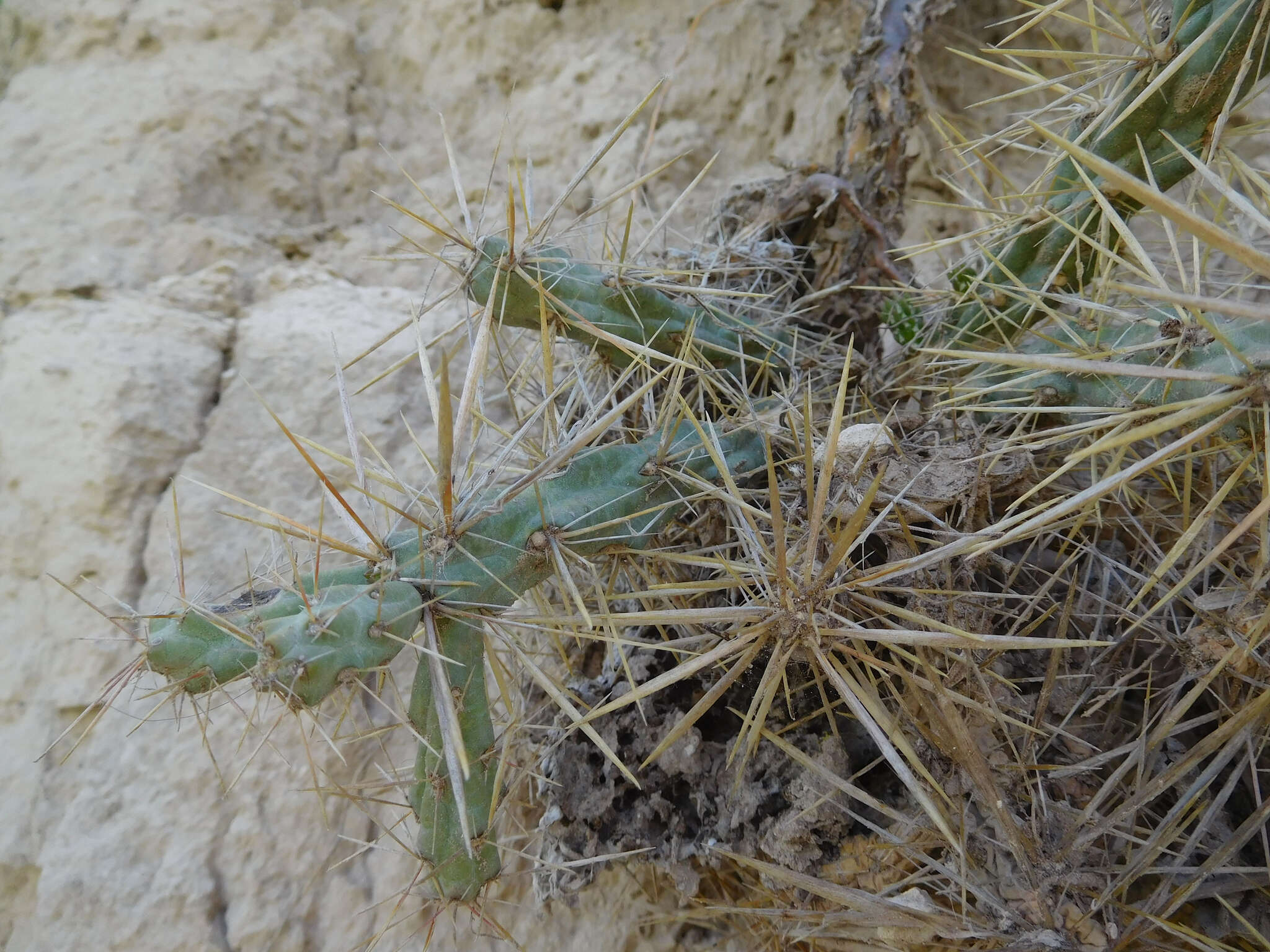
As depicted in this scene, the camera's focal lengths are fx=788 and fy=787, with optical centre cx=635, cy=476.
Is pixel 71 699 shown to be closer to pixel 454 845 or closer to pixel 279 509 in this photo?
pixel 279 509

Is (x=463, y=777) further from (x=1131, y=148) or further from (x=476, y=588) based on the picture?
(x=1131, y=148)

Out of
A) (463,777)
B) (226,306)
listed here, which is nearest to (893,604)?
(463,777)

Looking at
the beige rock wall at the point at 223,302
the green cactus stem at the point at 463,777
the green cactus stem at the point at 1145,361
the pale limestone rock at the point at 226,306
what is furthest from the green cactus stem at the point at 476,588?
the green cactus stem at the point at 1145,361

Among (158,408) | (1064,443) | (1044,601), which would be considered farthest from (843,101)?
(158,408)

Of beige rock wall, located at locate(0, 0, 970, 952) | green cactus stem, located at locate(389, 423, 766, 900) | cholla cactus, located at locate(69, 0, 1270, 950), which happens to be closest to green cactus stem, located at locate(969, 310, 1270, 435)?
cholla cactus, located at locate(69, 0, 1270, 950)

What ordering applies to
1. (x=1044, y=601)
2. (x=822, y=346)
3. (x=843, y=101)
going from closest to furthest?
(x=1044, y=601)
(x=822, y=346)
(x=843, y=101)

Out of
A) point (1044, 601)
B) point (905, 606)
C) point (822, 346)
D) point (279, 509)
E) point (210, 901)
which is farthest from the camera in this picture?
point (279, 509)
